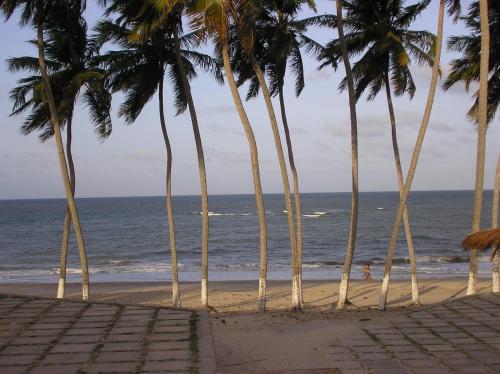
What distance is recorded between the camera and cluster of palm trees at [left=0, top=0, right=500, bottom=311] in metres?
15.0

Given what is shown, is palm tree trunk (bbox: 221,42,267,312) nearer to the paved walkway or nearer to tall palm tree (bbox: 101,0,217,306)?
tall palm tree (bbox: 101,0,217,306)

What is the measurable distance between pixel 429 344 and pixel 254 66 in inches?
325

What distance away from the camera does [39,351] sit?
25.0 ft

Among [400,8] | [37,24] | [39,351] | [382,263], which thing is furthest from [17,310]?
[382,263]

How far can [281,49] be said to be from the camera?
→ 15.8 metres

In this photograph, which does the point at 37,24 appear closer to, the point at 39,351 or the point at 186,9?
the point at 186,9

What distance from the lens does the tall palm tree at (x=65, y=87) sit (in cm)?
1631

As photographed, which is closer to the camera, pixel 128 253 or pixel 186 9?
pixel 186 9

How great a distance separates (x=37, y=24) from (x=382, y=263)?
26.7m

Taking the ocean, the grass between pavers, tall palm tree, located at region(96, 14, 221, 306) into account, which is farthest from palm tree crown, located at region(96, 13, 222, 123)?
the ocean

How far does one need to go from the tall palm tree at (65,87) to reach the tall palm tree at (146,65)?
498mm

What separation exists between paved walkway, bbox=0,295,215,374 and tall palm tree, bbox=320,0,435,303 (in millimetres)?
Answer: 9438

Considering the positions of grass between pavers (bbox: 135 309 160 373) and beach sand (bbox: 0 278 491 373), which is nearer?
grass between pavers (bbox: 135 309 160 373)

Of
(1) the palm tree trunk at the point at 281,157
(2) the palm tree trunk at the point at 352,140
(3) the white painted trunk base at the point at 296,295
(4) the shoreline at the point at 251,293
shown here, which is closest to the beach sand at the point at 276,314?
(4) the shoreline at the point at 251,293
